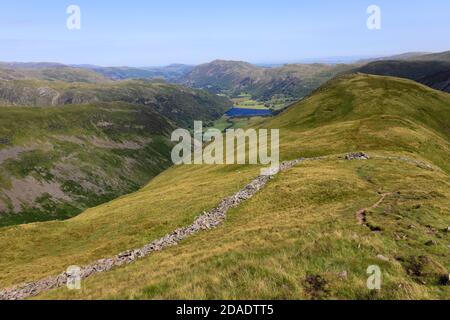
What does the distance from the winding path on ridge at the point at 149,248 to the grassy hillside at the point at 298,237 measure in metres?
2.05

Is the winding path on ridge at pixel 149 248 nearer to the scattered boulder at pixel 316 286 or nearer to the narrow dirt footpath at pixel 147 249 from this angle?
the narrow dirt footpath at pixel 147 249

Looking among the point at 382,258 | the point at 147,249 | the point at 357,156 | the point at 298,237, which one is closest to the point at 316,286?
the point at 382,258

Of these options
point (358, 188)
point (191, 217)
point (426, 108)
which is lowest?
point (191, 217)

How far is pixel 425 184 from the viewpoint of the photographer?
47.6 metres

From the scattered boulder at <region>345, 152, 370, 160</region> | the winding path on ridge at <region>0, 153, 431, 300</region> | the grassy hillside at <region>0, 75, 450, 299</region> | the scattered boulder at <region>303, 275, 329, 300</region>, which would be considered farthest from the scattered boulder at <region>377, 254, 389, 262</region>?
the scattered boulder at <region>345, 152, 370, 160</region>

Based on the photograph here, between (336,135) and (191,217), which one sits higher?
(336,135)

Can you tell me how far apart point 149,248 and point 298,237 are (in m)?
19.5

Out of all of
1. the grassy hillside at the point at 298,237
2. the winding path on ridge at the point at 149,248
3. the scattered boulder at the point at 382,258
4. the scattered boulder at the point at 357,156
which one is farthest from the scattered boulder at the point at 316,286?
the scattered boulder at the point at 357,156

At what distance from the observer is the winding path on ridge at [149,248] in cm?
3259

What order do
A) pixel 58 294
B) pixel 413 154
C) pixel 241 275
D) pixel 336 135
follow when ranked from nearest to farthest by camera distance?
pixel 241 275, pixel 58 294, pixel 413 154, pixel 336 135
